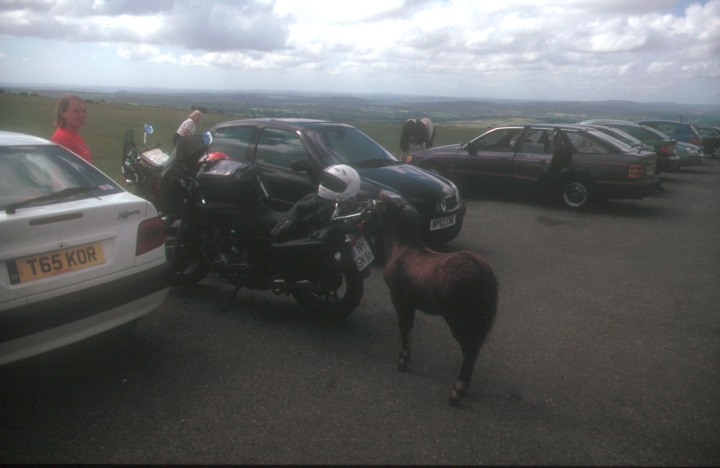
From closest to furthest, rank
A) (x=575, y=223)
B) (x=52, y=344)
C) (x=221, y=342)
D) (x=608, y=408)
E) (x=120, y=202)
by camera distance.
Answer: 1. (x=52, y=344)
2. (x=608, y=408)
3. (x=120, y=202)
4. (x=221, y=342)
5. (x=575, y=223)

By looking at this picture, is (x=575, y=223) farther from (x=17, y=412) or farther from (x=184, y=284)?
(x=17, y=412)

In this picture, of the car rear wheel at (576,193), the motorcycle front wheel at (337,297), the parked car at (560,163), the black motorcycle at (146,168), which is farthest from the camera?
the car rear wheel at (576,193)

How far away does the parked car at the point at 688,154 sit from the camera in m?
19.0

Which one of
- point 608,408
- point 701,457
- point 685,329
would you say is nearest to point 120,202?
point 608,408

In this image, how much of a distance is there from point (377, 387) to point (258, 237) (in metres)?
1.80

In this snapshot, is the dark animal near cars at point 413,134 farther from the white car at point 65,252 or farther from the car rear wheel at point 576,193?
the white car at point 65,252

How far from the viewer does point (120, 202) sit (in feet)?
12.0

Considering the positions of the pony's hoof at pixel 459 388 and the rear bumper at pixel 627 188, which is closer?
the pony's hoof at pixel 459 388

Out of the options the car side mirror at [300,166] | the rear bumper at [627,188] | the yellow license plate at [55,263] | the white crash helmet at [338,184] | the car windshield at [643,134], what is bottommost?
the rear bumper at [627,188]

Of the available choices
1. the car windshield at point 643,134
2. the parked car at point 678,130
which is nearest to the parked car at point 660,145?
the car windshield at point 643,134

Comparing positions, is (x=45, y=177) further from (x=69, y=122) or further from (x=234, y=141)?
(x=234, y=141)

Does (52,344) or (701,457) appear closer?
(701,457)

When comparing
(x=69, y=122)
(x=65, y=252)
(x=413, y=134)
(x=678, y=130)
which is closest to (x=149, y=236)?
(x=65, y=252)

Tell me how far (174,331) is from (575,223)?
738 centimetres
